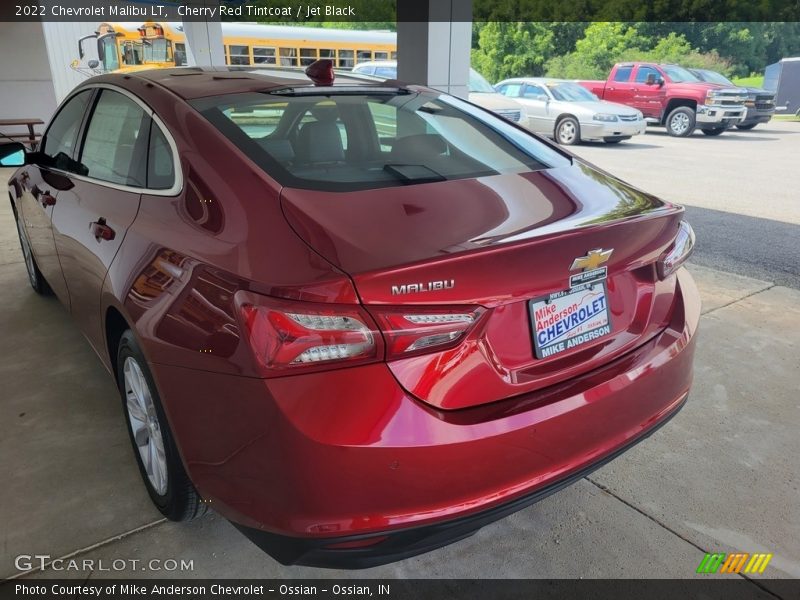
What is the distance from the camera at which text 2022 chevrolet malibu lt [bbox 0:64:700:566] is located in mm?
1512

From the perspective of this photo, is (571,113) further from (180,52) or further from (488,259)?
(488,259)

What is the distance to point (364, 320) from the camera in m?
1.49

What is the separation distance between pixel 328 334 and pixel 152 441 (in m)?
1.11

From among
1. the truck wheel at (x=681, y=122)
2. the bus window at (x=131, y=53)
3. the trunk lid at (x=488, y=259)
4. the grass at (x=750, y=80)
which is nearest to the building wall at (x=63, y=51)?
the bus window at (x=131, y=53)

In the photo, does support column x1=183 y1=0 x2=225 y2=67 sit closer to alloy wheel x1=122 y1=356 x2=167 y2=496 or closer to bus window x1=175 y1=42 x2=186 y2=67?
bus window x1=175 y1=42 x2=186 y2=67

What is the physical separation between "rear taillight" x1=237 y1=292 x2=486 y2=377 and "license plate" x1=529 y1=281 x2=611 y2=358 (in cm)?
35

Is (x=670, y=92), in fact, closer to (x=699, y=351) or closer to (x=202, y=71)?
(x=699, y=351)

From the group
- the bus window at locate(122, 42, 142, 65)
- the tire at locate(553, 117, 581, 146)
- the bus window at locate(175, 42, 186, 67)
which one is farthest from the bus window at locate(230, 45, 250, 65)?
the tire at locate(553, 117, 581, 146)

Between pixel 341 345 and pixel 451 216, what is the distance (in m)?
0.53

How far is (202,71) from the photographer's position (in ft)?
8.96

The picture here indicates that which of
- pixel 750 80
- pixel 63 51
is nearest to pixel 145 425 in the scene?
pixel 63 51

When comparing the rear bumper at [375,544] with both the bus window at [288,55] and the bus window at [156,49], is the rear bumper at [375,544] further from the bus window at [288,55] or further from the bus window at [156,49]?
the bus window at [156,49]

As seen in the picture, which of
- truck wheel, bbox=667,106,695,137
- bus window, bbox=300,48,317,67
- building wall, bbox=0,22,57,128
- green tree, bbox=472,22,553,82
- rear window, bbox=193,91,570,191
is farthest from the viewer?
green tree, bbox=472,22,553,82

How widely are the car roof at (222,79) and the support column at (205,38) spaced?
30.3 ft
